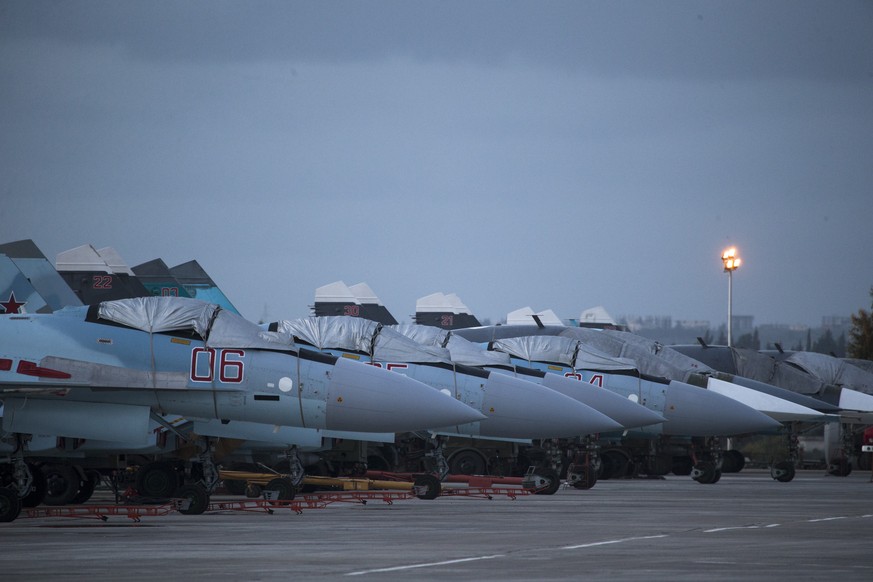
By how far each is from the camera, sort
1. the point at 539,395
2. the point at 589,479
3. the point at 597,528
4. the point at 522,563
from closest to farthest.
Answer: the point at 522,563 → the point at 597,528 → the point at 539,395 → the point at 589,479

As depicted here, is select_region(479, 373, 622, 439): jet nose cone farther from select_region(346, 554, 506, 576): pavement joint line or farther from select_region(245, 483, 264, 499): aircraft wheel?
select_region(346, 554, 506, 576): pavement joint line

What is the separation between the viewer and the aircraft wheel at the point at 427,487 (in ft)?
64.0

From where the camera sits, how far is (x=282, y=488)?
17.6m

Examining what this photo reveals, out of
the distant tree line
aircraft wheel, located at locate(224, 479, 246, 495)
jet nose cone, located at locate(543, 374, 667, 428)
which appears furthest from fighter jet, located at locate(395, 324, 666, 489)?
the distant tree line

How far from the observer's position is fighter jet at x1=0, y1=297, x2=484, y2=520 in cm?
1603

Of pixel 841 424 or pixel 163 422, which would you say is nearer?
pixel 163 422

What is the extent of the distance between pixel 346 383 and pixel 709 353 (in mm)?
17576

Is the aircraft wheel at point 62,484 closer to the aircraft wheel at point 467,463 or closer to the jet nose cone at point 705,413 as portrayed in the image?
the aircraft wheel at point 467,463

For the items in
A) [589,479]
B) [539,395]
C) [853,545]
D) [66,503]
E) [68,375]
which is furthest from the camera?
[589,479]

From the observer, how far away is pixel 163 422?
16.7 meters

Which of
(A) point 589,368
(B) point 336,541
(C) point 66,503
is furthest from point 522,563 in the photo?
(A) point 589,368

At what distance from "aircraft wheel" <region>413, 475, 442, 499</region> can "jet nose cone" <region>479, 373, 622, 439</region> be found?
81.0 inches

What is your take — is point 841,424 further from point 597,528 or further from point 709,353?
point 597,528

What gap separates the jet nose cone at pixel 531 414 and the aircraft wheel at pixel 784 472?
8.30 metres
